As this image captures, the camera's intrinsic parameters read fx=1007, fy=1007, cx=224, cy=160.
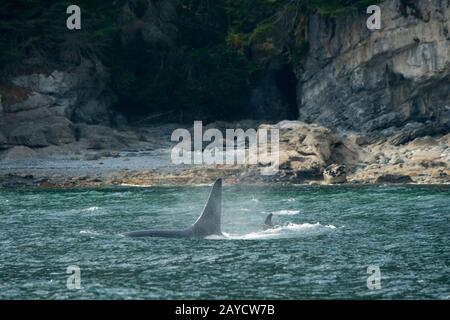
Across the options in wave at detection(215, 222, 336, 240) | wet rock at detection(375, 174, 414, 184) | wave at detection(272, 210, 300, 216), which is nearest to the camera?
wave at detection(215, 222, 336, 240)

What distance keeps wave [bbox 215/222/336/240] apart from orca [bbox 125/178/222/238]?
1.18 feet

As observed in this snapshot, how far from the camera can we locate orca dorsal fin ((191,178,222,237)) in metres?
30.2

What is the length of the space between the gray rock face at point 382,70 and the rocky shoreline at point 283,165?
267cm

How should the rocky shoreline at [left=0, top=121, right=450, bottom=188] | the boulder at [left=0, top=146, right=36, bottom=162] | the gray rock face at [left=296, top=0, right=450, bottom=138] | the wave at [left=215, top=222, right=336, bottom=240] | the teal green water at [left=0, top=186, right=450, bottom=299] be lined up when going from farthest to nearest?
the gray rock face at [left=296, top=0, right=450, bottom=138] → the boulder at [left=0, top=146, right=36, bottom=162] → the rocky shoreline at [left=0, top=121, right=450, bottom=188] → the wave at [left=215, top=222, right=336, bottom=240] → the teal green water at [left=0, top=186, right=450, bottom=299]

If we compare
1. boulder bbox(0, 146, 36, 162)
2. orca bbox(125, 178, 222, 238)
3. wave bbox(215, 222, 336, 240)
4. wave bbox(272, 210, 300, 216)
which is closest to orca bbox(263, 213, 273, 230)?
wave bbox(215, 222, 336, 240)

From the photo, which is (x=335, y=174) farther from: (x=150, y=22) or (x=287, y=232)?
(x=150, y=22)

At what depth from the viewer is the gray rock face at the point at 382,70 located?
2292 inches

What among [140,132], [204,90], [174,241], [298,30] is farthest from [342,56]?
[174,241]

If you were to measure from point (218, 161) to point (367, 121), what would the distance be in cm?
1039

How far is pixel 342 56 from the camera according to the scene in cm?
6259

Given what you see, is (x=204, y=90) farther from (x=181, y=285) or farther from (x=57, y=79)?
(x=181, y=285)

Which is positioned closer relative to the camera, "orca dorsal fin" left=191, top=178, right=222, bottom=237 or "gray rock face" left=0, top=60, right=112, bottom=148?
"orca dorsal fin" left=191, top=178, right=222, bottom=237

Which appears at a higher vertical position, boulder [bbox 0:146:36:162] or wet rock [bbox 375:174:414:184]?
boulder [bbox 0:146:36:162]

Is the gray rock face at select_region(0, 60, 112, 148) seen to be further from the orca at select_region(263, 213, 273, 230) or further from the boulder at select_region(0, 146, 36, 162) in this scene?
the orca at select_region(263, 213, 273, 230)
